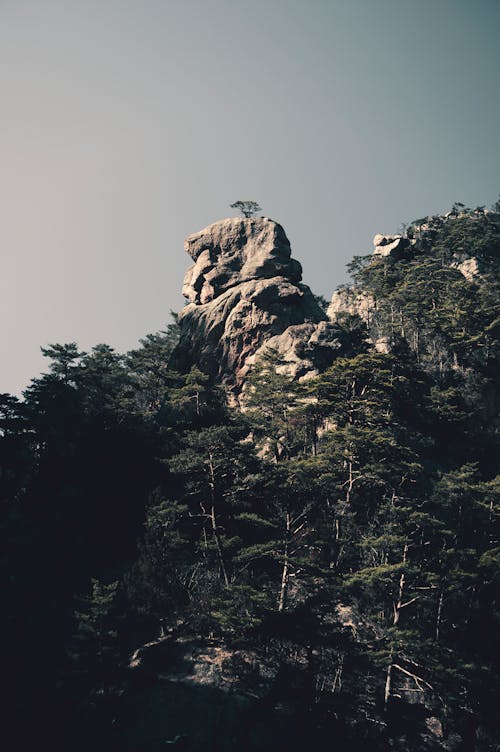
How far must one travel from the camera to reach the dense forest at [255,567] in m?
21.8

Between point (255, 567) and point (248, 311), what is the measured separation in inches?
1033

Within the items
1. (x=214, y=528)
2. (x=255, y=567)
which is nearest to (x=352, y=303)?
(x=255, y=567)

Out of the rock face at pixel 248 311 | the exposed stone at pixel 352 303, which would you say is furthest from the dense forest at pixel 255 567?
the exposed stone at pixel 352 303

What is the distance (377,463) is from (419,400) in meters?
10.1

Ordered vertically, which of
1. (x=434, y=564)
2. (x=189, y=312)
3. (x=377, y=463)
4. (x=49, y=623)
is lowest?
(x=49, y=623)

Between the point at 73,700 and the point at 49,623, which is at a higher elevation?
the point at 49,623

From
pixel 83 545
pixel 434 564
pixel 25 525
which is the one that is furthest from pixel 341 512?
pixel 25 525

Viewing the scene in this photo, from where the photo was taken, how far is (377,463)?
28.1 meters

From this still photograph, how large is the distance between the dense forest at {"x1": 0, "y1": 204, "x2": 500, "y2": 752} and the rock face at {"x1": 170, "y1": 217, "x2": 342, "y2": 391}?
18.5 ft

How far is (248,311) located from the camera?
47.4 meters

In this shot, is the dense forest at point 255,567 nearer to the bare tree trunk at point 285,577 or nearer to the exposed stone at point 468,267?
the bare tree trunk at point 285,577

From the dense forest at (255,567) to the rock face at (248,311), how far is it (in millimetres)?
5639

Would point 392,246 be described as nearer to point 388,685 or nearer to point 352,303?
point 352,303

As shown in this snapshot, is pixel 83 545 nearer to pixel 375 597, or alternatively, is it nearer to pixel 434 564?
pixel 375 597
